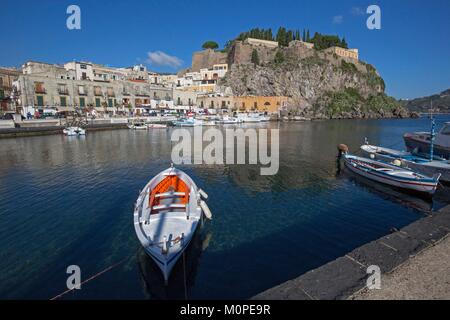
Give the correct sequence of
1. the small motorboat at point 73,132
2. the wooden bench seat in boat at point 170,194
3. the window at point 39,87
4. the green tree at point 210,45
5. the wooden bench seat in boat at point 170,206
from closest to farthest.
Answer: the wooden bench seat in boat at point 170,206 → the wooden bench seat in boat at point 170,194 → the small motorboat at point 73,132 → the window at point 39,87 → the green tree at point 210,45

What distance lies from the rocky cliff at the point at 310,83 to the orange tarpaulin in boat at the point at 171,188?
303 feet

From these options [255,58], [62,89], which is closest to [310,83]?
[255,58]

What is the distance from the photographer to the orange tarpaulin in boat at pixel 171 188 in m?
10.5

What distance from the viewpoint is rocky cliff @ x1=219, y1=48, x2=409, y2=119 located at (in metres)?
102

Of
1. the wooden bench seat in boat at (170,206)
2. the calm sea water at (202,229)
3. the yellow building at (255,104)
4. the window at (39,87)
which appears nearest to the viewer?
the calm sea water at (202,229)

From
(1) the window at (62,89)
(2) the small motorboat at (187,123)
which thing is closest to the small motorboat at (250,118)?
(2) the small motorboat at (187,123)

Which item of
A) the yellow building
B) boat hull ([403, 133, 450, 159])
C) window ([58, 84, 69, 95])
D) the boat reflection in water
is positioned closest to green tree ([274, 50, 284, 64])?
the yellow building

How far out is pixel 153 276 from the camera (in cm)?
739

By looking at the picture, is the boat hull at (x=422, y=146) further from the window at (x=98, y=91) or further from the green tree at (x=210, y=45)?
the green tree at (x=210, y=45)

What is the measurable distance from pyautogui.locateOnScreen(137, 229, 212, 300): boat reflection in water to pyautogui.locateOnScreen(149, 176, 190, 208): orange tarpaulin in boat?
219cm

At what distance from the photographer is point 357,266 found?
5.77 metres
